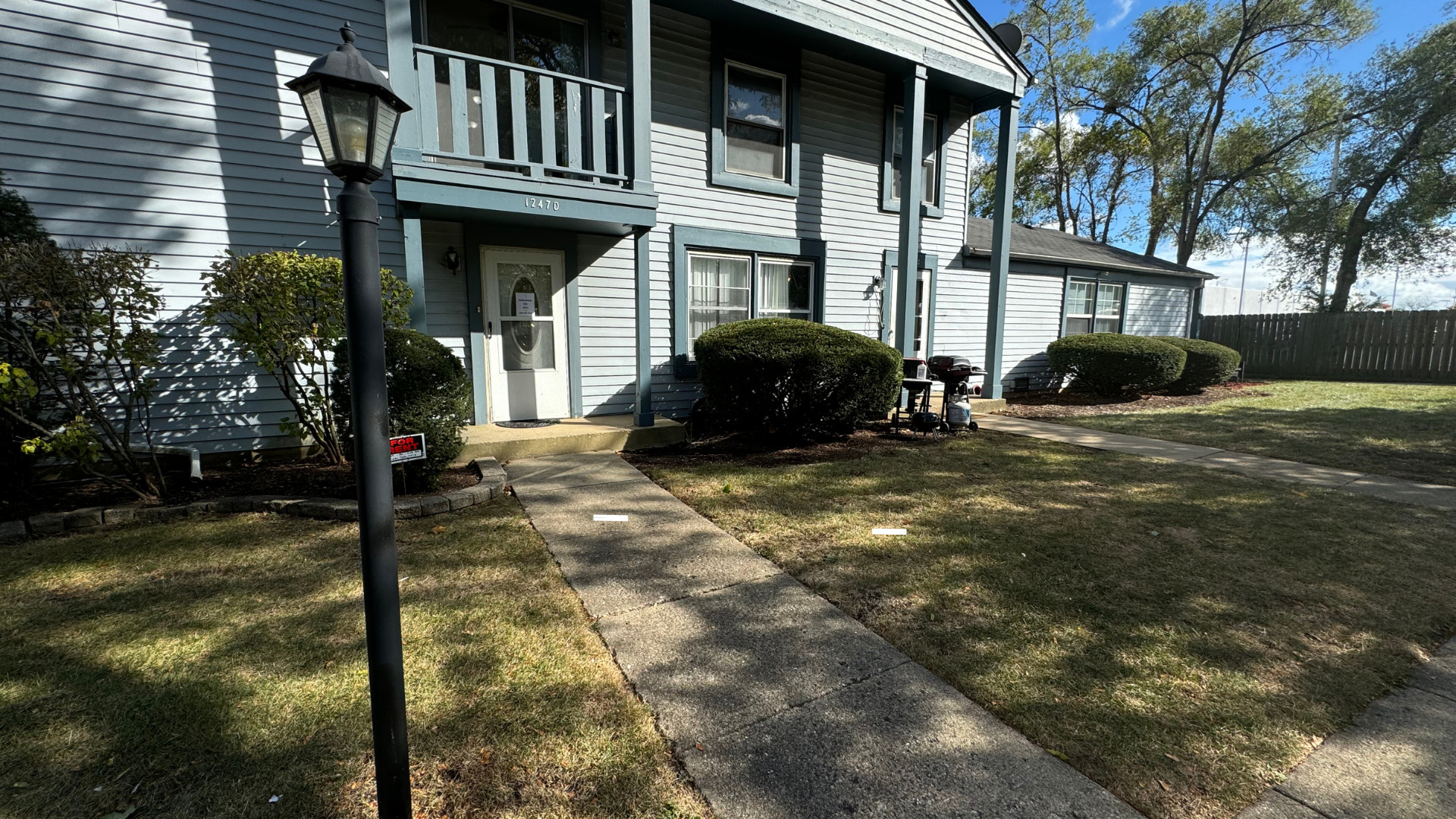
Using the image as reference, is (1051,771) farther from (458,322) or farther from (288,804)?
(458,322)

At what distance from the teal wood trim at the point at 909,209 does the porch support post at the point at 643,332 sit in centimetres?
393

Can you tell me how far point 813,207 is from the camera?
8422mm

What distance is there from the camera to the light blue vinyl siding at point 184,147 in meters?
4.71

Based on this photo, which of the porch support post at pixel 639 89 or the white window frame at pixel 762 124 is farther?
the white window frame at pixel 762 124

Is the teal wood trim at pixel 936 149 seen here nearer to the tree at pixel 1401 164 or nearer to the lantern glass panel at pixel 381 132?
the lantern glass panel at pixel 381 132

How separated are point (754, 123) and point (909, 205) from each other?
2.47m

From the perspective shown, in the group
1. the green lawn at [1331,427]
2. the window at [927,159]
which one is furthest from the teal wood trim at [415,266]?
the green lawn at [1331,427]

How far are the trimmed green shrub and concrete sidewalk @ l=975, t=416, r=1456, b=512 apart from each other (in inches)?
226

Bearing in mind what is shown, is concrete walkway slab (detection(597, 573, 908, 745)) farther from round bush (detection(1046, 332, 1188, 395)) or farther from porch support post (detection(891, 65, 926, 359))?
round bush (detection(1046, 332, 1188, 395))

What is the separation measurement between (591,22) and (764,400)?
184 inches

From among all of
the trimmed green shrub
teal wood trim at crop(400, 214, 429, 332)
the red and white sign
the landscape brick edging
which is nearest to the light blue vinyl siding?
teal wood trim at crop(400, 214, 429, 332)

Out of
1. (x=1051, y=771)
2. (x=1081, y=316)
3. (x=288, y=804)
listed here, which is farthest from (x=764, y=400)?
(x=1081, y=316)

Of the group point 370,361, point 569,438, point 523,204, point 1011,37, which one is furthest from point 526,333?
point 1011,37

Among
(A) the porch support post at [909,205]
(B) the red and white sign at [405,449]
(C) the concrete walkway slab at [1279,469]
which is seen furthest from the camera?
(A) the porch support post at [909,205]
